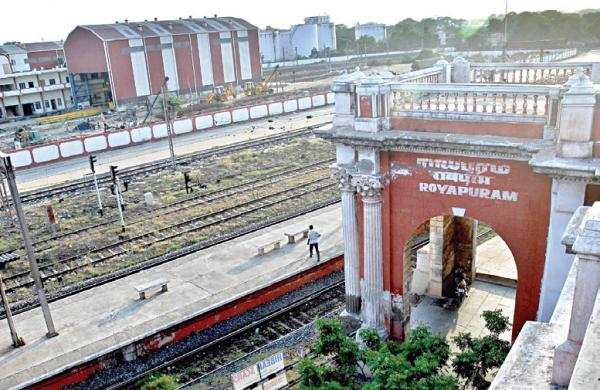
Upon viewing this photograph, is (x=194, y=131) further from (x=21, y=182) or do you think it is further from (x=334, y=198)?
(x=334, y=198)

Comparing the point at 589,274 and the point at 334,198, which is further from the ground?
the point at 589,274

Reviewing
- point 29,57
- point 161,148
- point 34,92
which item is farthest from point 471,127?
point 29,57

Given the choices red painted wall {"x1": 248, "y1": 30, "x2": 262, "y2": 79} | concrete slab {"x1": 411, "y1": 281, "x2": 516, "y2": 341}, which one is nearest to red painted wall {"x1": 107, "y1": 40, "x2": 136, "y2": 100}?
red painted wall {"x1": 248, "y1": 30, "x2": 262, "y2": 79}

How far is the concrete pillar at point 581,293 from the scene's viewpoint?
16.5ft

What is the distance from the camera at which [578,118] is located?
9.35 m

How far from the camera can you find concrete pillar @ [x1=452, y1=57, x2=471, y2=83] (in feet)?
50.1

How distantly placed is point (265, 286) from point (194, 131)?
1333 inches

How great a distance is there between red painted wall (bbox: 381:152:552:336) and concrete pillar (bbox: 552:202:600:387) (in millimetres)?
5328

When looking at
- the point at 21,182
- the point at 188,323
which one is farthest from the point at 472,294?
the point at 21,182

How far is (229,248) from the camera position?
871 inches

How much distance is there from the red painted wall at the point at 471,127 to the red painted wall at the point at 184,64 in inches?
2470

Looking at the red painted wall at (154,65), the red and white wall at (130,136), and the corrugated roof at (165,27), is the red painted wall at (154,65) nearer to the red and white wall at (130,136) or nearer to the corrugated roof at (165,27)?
the corrugated roof at (165,27)

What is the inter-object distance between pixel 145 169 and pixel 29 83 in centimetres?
4406

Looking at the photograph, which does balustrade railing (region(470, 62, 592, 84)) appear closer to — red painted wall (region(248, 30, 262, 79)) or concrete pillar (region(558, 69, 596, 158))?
concrete pillar (region(558, 69, 596, 158))
